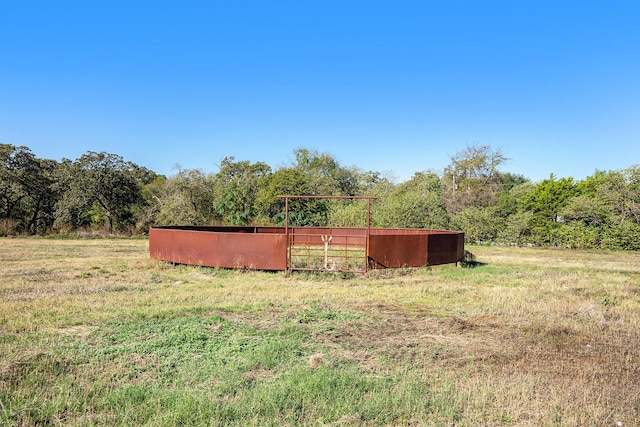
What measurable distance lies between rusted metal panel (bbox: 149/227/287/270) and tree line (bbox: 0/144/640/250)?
14354 mm

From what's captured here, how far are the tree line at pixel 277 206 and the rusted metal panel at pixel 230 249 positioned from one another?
14.4 metres

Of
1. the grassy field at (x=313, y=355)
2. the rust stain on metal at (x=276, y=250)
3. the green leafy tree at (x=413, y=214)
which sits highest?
the green leafy tree at (x=413, y=214)

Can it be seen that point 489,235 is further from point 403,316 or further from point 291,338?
point 291,338

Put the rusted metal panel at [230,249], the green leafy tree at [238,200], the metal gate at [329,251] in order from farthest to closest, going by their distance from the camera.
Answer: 1. the green leafy tree at [238,200]
2. the metal gate at [329,251]
3. the rusted metal panel at [230,249]

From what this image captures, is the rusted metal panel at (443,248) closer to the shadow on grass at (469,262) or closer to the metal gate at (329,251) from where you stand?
the shadow on grass at (469,262)

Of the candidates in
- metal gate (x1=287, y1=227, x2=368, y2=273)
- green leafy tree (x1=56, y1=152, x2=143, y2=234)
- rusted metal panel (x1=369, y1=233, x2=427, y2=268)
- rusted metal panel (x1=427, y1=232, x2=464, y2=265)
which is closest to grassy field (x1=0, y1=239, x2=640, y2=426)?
metal gate (x1=287, y1=227, x2=368, y2=273)

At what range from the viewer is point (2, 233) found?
24.8m

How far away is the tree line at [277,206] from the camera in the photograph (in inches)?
949

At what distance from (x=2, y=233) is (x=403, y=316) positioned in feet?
87.3

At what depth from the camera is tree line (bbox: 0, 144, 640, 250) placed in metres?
24.1

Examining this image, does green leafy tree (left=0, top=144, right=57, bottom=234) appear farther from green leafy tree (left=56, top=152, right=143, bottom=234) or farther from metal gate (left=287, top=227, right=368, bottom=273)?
metal gate (left=287, top=227, right=368, bottom=273)

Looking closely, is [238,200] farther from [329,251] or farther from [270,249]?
[270,249]

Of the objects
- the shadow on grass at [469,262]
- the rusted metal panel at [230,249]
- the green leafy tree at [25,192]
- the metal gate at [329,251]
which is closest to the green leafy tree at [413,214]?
the metal gate at [329,251]

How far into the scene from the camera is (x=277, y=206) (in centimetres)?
3164
